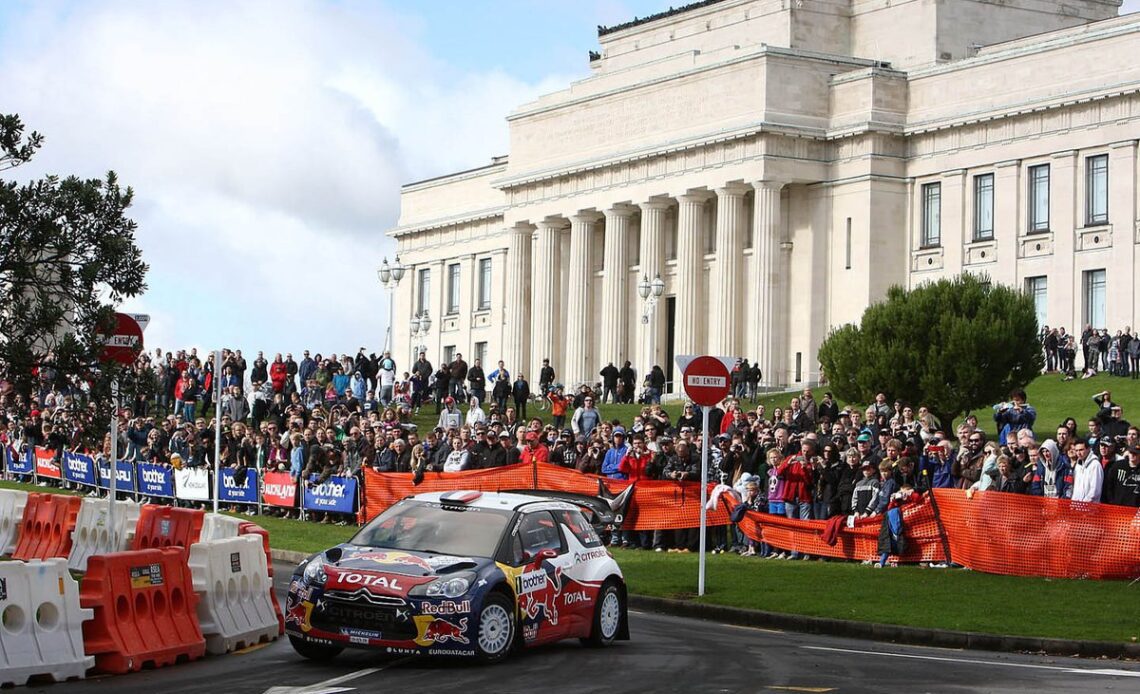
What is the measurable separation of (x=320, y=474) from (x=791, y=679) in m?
23.5

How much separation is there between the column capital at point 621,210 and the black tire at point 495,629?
196 ft

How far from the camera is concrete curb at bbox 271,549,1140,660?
63.1 ft

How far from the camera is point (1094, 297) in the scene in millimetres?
61156

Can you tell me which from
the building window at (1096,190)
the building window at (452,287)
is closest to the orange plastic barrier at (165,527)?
the building window at (1096,190)

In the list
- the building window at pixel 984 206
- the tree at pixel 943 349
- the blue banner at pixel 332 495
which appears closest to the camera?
the blue banner at pixel 332 495

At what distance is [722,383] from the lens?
25.3 meters

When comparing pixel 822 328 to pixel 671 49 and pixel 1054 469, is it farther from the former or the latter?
pixel 1054 469

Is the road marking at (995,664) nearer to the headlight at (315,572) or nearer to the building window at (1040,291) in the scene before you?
the headlight at (315,572)

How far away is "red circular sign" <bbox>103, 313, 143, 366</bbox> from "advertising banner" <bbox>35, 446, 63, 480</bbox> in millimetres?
26946

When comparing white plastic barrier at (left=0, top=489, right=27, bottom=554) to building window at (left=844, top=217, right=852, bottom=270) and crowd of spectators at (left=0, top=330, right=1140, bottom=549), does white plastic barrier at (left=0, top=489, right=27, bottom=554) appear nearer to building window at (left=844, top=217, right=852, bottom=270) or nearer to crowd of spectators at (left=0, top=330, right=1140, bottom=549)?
crowd of spectators at (left=0, top=330, right=1140, bottom=549)

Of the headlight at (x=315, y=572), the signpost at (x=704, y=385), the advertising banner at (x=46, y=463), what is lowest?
the headlight at (x=315, y=572)

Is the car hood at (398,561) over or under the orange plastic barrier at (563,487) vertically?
under

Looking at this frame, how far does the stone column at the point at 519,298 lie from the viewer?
3275 inches

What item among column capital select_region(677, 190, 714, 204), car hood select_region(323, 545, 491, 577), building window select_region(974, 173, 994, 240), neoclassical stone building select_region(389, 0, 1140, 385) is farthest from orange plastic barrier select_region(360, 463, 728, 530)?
column capital select_region(677, 190, 714, 204)
